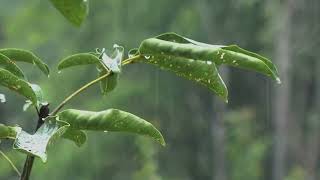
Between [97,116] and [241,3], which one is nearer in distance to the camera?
[97,116]

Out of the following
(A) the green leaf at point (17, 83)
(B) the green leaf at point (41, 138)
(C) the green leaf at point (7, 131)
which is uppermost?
(A) the green leaf at point (17, 83)

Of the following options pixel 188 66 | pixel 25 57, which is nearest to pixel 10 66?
pixel 25 57

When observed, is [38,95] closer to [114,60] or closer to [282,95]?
[114,60]

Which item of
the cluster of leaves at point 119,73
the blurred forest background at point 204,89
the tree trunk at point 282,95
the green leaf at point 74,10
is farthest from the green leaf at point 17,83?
the tree trunk at point 282,95

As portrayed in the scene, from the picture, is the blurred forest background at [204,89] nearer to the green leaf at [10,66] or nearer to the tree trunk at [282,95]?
the tree trunk at [282,95]

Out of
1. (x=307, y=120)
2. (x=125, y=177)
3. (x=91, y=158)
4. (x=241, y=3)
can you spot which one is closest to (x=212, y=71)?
(x=91, y=158)

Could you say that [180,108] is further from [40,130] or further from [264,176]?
[40,130]

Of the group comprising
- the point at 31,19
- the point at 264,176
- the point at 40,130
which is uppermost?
the point at 40,130
